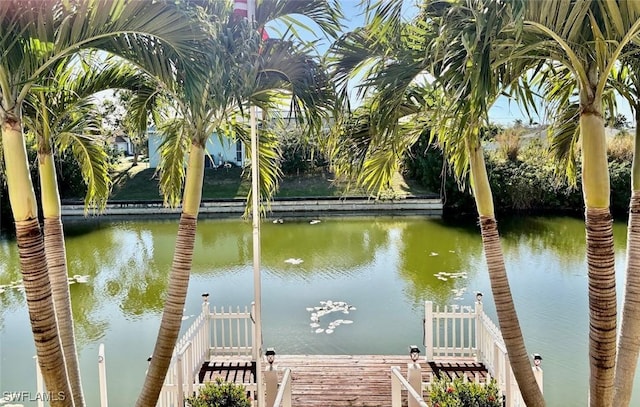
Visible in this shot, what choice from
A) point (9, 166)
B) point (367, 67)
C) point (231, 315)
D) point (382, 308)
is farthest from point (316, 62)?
point (382, 308)

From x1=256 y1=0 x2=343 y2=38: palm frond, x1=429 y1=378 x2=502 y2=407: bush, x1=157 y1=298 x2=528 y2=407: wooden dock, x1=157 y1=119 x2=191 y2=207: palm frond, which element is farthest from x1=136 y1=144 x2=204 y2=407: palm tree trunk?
x1=429 y1=378 x2=502 y2=407: bush

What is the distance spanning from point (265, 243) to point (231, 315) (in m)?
8.24

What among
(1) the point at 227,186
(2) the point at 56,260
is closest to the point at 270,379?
(2) the point at 56,260

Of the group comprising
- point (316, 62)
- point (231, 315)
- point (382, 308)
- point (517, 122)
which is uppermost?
point (517, 122)

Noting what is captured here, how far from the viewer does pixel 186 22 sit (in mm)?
2248

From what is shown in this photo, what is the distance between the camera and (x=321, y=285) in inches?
351

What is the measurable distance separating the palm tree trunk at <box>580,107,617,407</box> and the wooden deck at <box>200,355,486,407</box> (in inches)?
75.8

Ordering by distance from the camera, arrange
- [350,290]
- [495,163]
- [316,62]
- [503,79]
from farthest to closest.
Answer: [495,163]
[350,290]
[316,62]
[503,79]

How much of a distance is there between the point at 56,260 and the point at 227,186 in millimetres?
17659

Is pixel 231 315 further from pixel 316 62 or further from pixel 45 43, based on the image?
pixel 45 43

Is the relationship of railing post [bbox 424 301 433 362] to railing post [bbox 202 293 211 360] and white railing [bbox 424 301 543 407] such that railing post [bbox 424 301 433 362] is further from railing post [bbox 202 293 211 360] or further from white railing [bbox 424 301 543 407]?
railing post [bbox 202 293 211 360]

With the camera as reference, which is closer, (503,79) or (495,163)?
(503,79)

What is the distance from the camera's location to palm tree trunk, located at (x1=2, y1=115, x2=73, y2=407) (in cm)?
218

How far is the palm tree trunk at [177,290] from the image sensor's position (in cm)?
284
